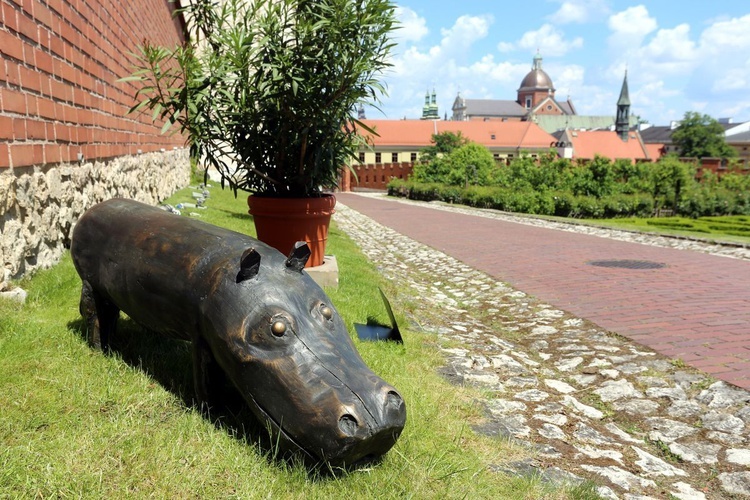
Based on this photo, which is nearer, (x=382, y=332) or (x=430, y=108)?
(x=382, y=332)

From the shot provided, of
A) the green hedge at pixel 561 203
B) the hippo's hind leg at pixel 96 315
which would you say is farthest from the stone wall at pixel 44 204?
the green hedge at pixel 561 203

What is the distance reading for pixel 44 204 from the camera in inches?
169

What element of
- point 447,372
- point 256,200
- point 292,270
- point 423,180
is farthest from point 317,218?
point 423,180

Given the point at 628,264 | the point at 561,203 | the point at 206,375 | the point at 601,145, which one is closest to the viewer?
the point at 206,375

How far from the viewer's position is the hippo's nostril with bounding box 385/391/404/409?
212 cm

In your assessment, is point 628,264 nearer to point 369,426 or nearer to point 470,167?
point 369,426

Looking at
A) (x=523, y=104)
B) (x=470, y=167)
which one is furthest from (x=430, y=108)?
(x=470, y=167)

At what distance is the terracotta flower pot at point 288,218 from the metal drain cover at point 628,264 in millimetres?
5480

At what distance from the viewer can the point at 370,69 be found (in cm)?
475

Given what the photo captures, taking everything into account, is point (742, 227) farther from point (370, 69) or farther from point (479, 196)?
point (370, 69)

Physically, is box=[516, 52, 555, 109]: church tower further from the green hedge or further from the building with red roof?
the green hedge

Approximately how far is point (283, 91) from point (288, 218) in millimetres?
1122

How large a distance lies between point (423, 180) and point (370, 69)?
38.1m

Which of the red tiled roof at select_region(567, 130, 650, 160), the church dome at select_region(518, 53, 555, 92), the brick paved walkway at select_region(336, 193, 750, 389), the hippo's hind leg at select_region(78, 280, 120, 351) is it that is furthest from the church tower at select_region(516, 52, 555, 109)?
the hippo's hind leg at select_region(78, 280, 120, 351)
